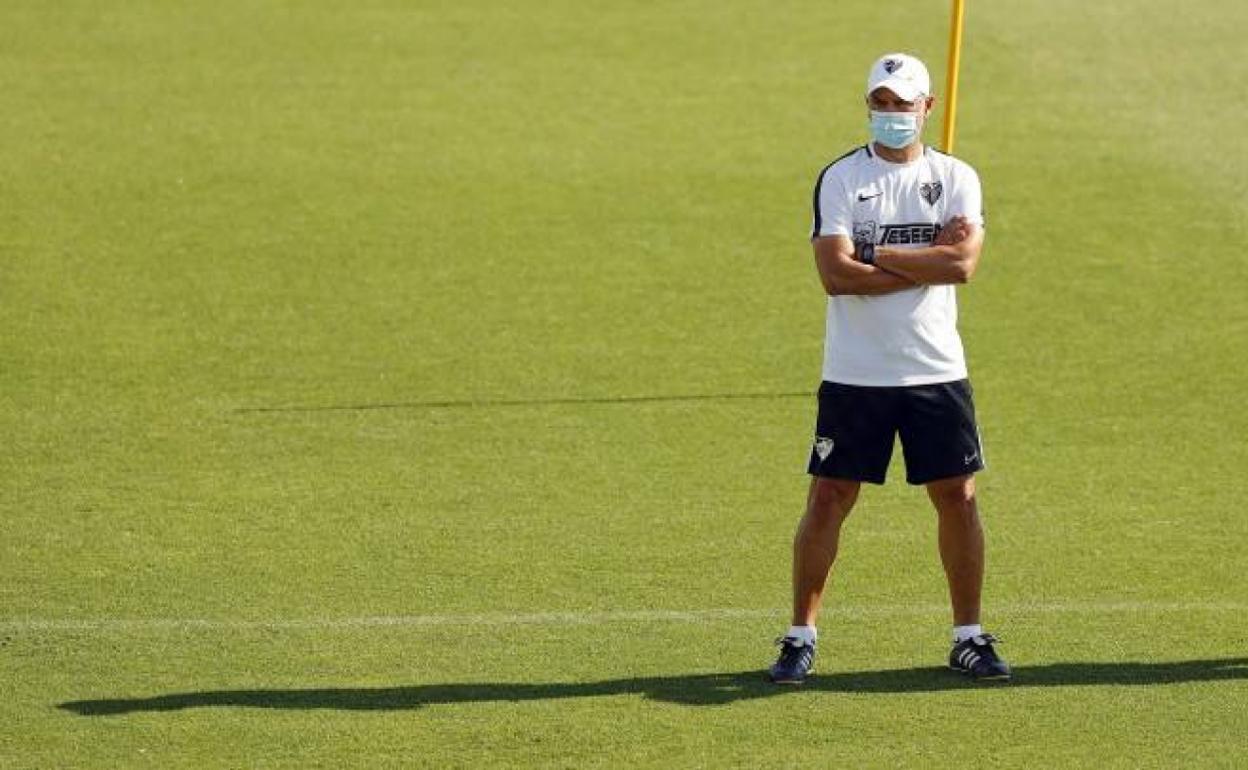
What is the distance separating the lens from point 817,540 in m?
9.28

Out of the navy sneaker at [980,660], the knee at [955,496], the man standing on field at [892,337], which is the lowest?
the navy sneaker at [980,660]

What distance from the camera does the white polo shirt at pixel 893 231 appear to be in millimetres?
9172

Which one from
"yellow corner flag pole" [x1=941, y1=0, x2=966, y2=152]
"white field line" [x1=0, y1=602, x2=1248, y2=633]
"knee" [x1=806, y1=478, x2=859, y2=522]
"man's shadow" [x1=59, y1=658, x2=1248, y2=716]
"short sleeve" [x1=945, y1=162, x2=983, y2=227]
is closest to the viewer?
"man's shadow" [x1=59, y1=658, x2=1248, y2=716]

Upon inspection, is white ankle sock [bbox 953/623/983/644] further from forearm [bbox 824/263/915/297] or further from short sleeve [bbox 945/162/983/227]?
short sleeve [bbox 945/162/983/227]

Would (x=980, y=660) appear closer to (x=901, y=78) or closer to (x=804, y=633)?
(x=804, y=633)

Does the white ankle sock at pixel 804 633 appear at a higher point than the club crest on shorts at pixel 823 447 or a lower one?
lower

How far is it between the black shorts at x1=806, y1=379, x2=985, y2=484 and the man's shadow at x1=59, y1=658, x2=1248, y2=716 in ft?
2.49

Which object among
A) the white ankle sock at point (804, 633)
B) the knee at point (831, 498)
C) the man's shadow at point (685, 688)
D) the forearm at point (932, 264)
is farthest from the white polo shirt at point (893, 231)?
the man's shadow at point (685, 688)

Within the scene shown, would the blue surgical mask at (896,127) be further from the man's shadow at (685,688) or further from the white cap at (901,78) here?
the man's shadow at (685,688)

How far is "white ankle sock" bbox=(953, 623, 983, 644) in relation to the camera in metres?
9.31

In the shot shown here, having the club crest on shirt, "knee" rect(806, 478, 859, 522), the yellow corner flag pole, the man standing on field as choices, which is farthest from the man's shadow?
the yellow corner flag pole

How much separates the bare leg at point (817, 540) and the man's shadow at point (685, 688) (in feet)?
0.94

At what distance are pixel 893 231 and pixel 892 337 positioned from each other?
39 centimetres

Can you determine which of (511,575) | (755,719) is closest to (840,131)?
(511,575)
